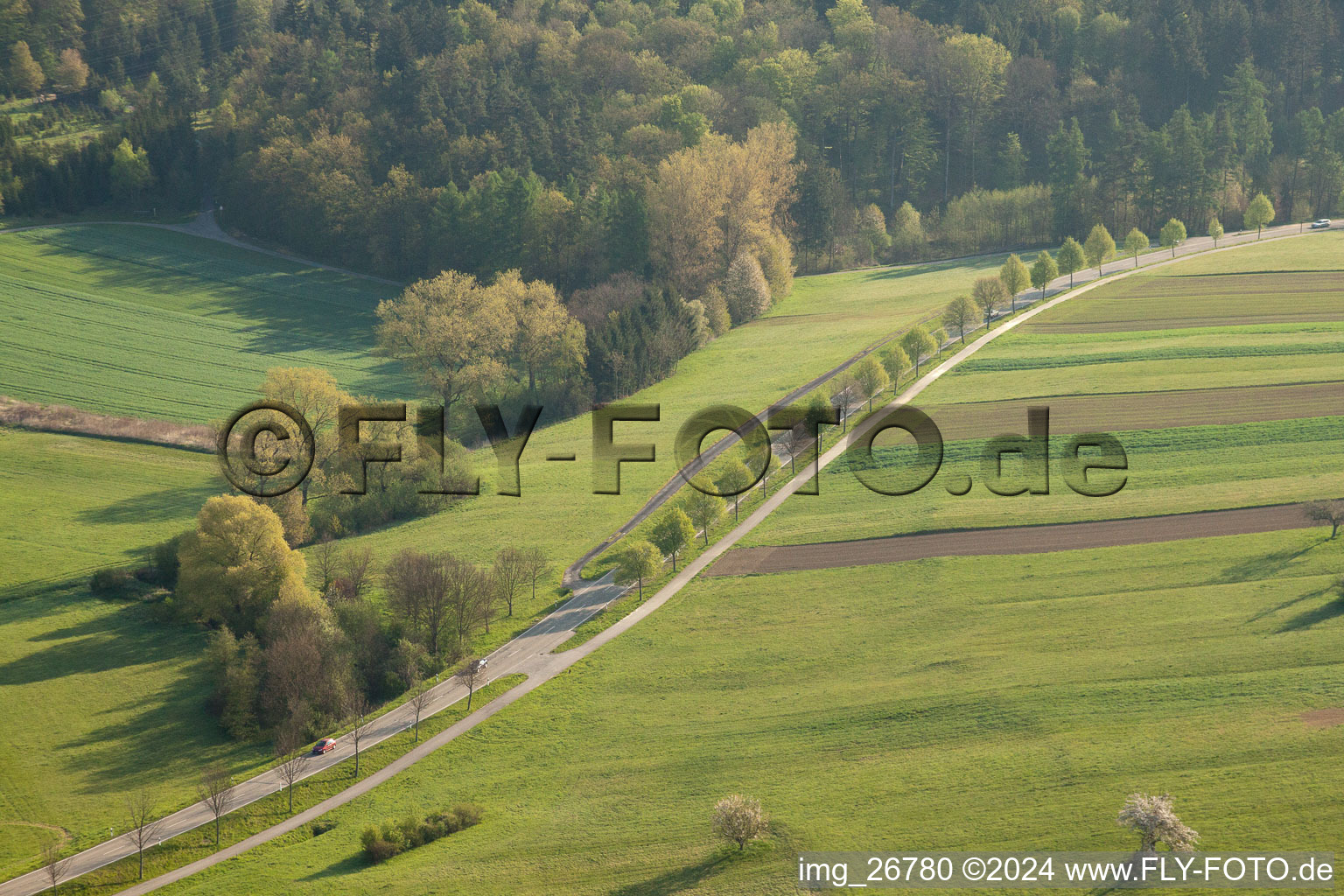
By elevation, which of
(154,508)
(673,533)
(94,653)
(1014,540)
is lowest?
(94,653)

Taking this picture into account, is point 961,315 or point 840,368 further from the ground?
point 961,315

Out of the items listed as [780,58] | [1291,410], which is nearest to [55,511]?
[1291,410]

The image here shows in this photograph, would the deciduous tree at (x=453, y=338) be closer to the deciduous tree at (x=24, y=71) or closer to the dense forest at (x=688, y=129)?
the dense forest at (x=688, y=129)

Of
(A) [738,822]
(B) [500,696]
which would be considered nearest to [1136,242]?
(B) [500,696]

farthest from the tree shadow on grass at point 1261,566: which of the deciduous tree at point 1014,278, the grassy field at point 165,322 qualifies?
the grassy field at point 165,322

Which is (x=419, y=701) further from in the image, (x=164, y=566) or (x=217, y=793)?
(x=164, y=566)

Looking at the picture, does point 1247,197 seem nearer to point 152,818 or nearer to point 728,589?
point 728,589
